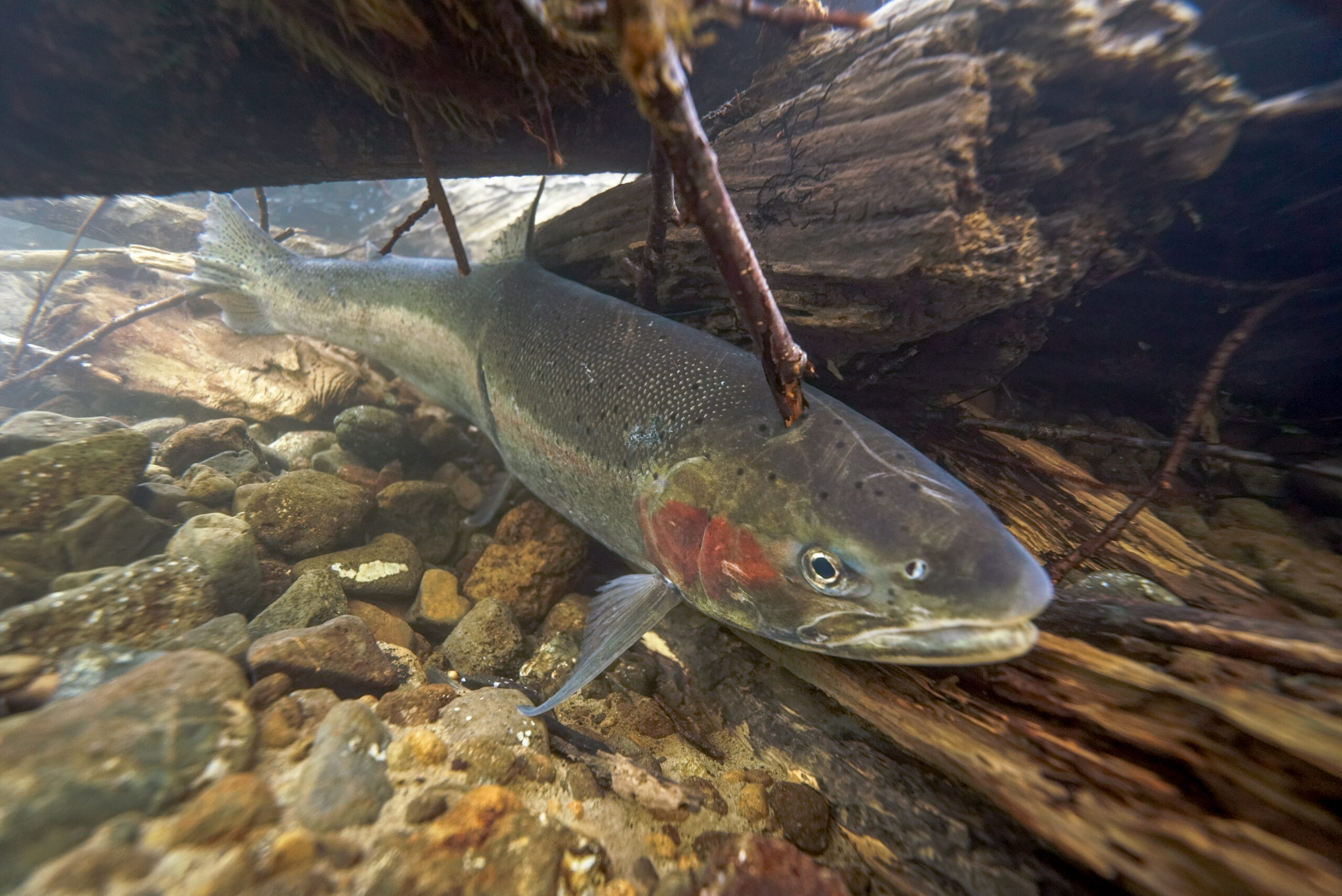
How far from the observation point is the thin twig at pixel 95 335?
19.9 ft

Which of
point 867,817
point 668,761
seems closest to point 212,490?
point 668,761

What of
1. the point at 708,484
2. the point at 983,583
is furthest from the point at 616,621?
the point at 983,583

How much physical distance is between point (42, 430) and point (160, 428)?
2419 mm

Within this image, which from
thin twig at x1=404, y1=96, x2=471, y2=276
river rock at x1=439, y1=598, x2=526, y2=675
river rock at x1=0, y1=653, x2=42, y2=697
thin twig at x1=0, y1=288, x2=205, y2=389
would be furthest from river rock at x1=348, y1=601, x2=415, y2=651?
thin twig at x1=0, y1=288, x2=205, y2=389

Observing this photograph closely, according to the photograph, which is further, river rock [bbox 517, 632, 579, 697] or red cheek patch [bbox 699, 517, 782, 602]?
river rock [bbox 517, 632, 579, 697]

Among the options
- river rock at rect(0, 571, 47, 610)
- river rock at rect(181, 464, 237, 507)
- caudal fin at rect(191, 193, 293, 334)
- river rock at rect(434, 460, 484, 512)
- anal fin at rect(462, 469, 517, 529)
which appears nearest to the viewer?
river rock at rect(0, 571, 47, 610)

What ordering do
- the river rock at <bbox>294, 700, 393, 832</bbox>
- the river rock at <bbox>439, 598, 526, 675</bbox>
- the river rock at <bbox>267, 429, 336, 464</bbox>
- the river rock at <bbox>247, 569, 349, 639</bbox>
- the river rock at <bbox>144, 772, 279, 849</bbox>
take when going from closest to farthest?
the river rock at <bbox>144, 772, 279, 849</bbox>, the river rock at <bbox>294, 700, 393, 832</bbox>, the river rock at <bbox>247, 569, 349, 639</bbox>, the river rock at <bbox>439, 598, 526, 675</bbox>, the river rock at <bbox>267, 429, 336, 464</bbox>

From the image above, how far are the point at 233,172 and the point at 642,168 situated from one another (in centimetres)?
317

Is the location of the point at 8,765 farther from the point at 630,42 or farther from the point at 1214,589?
the point at 1214,589

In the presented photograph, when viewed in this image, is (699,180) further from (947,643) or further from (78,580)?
(78,580)

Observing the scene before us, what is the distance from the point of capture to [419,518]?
138 inches

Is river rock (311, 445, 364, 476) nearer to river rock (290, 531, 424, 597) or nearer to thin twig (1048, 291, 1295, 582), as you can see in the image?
river rock (290, 531, 424, 597)

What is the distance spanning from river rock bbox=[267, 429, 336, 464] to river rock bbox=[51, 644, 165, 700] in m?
2.87

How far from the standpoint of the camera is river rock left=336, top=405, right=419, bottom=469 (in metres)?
4.09
